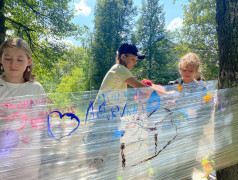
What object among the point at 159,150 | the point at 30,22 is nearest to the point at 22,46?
the point at 159,150

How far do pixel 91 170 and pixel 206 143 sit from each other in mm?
952

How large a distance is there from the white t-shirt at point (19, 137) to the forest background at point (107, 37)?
11.8 ft

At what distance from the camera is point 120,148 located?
110cm

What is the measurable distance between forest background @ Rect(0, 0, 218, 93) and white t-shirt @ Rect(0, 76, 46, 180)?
3.59 metres

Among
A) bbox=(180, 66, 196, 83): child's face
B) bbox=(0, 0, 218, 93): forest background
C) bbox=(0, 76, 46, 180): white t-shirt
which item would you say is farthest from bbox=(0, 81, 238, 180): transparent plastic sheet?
bbox=(0, 0, 218, 93): forest background

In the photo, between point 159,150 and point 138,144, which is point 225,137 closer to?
point 159,150

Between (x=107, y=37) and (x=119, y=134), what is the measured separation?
1574 centimetres

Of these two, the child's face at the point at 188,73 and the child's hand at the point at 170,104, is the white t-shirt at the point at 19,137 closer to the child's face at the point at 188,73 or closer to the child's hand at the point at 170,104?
the child's hand at the point at 170,104

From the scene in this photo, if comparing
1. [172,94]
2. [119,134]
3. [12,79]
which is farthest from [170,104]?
[12,79]

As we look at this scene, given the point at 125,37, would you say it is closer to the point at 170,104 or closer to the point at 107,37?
the point at 107,37

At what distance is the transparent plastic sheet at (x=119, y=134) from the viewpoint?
95 cm

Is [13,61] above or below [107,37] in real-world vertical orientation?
below

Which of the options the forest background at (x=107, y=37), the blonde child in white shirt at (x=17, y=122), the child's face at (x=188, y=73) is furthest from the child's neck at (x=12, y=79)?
the forest background at (x=107, y=37)

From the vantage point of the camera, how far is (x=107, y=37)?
15.8m
